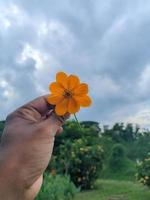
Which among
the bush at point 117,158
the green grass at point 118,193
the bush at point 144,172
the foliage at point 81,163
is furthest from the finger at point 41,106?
the bush at point 117,158

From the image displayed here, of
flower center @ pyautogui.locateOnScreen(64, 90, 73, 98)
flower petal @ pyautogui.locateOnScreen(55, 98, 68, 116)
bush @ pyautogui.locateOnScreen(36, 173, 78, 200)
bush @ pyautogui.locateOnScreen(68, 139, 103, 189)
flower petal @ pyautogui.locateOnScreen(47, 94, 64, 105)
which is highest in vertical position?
bush @ pyautogui.locateOnScreen(68, 139, 103, 189)

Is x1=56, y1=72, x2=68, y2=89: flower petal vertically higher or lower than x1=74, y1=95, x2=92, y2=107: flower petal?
higher

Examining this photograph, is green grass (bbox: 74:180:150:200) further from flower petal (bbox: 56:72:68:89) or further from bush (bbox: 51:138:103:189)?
flower petal (bbox: 56:72:68:89)

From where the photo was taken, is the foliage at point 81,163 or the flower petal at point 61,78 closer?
the flower petal at point 61,78

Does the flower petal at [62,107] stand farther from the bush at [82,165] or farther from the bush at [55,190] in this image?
the bush at [82,165]

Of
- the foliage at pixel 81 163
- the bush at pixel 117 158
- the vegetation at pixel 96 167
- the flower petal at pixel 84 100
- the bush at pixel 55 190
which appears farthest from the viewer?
the bush at pixel 117 158

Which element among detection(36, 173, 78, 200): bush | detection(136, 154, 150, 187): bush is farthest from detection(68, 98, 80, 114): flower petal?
detection(136, 154, 150, 187): bush

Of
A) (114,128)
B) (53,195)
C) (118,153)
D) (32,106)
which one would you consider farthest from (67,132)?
(32,106)
